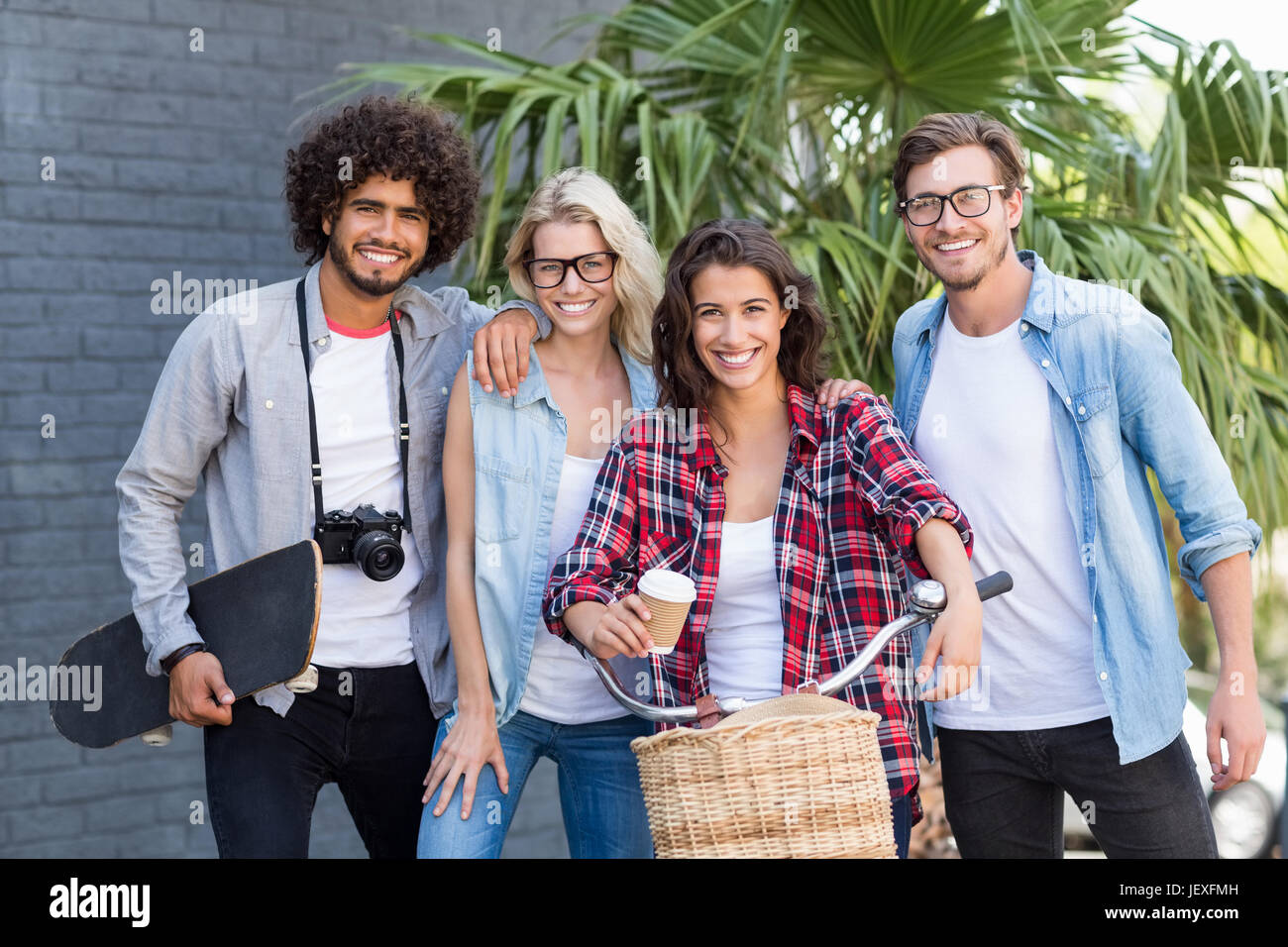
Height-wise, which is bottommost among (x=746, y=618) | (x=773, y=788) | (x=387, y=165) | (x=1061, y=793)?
(x=1061, y=793)

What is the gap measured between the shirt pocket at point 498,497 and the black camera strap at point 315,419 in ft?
0.55

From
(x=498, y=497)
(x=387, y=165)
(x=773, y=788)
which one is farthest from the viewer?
(x=387, y=165)

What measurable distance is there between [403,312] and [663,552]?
2.74 feet

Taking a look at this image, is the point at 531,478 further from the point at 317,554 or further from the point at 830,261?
the point at 830,261

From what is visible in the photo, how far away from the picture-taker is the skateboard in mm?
2332

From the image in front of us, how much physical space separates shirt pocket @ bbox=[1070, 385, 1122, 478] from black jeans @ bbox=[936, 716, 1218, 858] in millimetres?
482

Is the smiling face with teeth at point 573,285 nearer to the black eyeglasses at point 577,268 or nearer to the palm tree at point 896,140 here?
the black eyeglasses at point 577,268

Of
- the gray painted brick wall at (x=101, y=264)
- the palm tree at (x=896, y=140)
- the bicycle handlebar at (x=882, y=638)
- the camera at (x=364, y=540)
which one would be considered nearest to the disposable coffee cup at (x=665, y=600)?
the bicycle handlebar at (x=882, y=638)

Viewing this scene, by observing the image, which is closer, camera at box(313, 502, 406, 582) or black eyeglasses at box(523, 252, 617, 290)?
camera at box(313, 502, 406, 582)

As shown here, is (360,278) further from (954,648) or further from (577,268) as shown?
(954,648)

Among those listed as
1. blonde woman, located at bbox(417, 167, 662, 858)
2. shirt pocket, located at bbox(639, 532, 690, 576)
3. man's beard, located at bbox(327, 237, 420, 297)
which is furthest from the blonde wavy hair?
shirt pocket, located at bbox(639, 532, 690, 576)

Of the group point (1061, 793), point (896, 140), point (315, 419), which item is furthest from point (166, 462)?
point (896, 140)

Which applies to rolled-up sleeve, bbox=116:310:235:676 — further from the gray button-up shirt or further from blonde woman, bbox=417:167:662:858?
blonde woman, bbox=417:167:662:858

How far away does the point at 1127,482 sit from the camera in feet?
7.93
